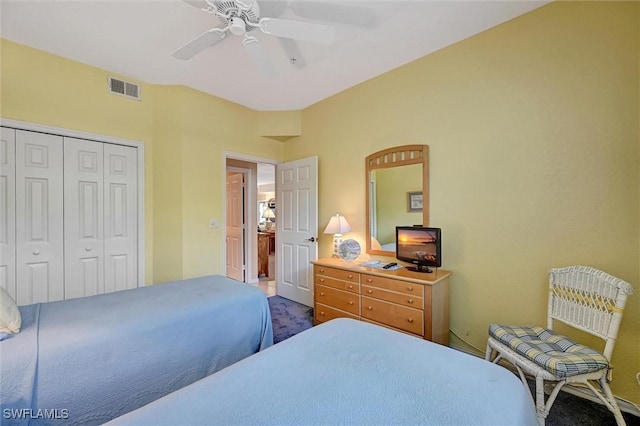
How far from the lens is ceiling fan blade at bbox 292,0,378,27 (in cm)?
179

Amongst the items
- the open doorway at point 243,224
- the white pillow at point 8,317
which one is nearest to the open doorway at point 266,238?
the open doorway at point 243,224

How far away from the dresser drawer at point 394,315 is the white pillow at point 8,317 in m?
2.29

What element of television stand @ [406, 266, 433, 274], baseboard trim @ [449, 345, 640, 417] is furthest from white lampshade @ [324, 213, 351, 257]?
baseboard trim @ [449, 345, 640, 417]

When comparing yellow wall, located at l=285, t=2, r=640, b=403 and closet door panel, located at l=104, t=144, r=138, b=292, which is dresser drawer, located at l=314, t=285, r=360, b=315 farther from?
closet door panel, located at l=104, t=144, r=138, b=292

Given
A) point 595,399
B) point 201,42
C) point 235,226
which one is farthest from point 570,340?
point 235,226

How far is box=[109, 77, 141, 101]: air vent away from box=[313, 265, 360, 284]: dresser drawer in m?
2.79

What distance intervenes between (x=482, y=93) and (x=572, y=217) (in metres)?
1.19

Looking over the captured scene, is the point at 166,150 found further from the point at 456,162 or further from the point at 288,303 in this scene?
the point at 456,162

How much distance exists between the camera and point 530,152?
208cm

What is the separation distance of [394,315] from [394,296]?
0.17 meters

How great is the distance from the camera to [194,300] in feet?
6.22

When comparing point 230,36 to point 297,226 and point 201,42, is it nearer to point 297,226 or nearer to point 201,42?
point 201,42

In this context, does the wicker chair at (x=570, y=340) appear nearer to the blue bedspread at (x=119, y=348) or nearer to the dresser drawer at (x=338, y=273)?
the dresser drawer at (x=338, y=273)

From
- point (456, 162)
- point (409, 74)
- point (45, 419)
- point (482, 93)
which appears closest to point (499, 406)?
point (45, 419)
